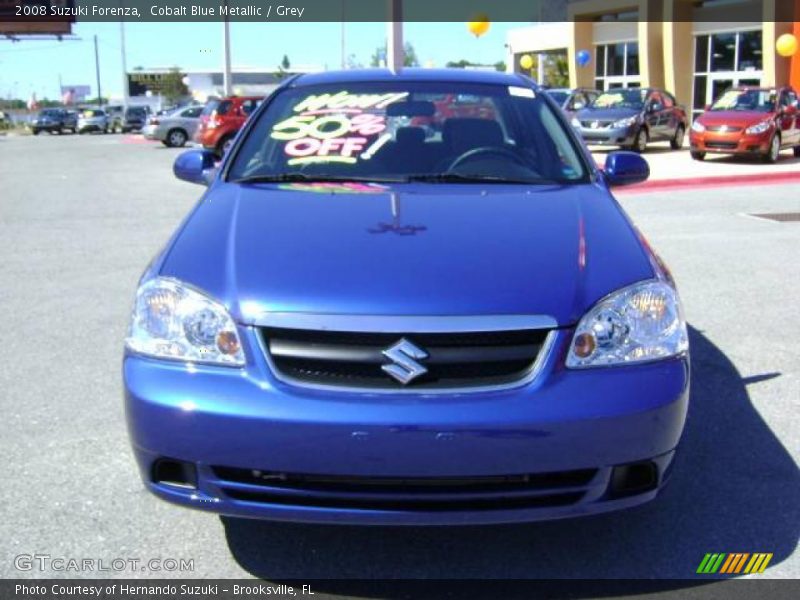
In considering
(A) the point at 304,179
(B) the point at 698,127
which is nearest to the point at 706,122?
(B) the point at 698,127

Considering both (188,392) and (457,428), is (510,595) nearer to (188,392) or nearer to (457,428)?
(457,428)

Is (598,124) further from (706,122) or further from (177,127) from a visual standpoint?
(177,127)

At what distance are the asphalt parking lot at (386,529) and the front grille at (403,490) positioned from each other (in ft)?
1.32


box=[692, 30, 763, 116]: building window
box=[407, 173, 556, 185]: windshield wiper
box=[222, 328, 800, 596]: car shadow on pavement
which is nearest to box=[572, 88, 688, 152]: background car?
box=[692, 30, 763, 116]: building window

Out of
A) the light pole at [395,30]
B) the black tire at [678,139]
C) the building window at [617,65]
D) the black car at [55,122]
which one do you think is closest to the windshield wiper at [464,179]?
the light pole at [395,30]

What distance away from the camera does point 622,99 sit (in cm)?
2112

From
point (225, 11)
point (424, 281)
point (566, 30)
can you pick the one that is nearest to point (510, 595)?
point (424, 281)

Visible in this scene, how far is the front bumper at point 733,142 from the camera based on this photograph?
17234 millimetres

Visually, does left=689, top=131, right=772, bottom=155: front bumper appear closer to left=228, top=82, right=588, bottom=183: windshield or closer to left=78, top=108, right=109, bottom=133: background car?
left=228, top=82, right=588, bottom=183: windshield

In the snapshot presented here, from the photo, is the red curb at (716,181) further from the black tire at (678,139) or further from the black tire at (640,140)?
the black tire at (678,139)

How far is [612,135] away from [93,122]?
36.2m

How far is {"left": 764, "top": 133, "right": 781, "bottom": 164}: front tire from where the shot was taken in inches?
687

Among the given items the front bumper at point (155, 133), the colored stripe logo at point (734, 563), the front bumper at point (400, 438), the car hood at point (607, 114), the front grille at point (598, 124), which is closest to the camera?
the front bumper at point (400, 438)

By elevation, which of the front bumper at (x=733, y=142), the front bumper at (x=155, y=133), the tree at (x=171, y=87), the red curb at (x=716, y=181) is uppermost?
the tree at (x=171, y=87)
